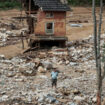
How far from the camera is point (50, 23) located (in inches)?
861

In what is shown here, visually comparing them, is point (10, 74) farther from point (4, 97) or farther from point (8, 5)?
point (8, 5)

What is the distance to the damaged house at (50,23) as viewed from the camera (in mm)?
21047

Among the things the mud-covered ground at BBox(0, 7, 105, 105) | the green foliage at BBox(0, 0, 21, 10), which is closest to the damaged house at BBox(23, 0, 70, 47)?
the mud-covered ground at BBox(0, 7, 105, 105)

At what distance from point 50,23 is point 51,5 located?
146 cm

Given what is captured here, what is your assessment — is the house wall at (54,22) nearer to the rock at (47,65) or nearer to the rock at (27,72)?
the rock at (47,65)

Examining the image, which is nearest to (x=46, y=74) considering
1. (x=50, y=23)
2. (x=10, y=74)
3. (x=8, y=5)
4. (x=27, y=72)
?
(x=27, y=72)

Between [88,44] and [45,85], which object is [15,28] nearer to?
[88,44]

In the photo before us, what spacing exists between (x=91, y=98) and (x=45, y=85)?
8.87 feet

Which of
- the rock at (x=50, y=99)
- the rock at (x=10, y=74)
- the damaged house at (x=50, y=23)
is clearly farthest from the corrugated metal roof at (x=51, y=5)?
the rock at (x=50, y=99)

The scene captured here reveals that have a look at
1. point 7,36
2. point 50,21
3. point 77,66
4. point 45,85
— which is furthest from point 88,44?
point 45,85

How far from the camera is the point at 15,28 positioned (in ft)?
98.5

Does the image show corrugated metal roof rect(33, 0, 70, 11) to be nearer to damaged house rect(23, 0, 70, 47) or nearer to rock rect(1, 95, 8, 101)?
damaged house rect(23, 0, 70, 47)

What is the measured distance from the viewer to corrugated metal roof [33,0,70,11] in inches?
818

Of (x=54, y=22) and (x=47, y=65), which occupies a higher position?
(x=54, y=22)
